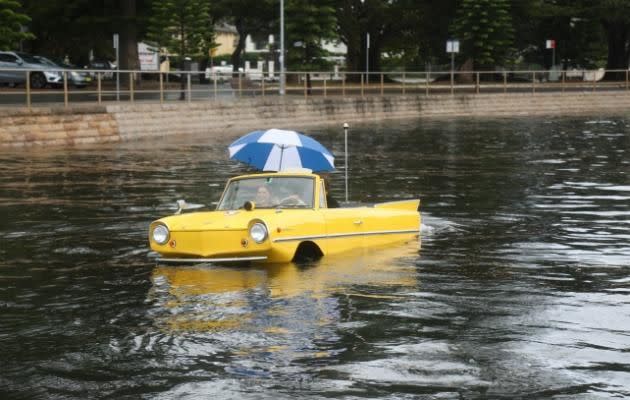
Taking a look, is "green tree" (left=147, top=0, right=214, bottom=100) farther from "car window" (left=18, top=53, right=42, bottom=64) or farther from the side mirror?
the side mirror

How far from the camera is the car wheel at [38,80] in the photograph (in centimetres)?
4607

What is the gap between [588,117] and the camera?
168ft

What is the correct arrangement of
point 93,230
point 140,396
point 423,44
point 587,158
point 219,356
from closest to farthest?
point 140,396, point 219,356, point 93,230, point 587,158, point 423,44

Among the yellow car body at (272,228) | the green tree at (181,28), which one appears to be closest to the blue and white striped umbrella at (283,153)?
the yellow car body at (272,228)

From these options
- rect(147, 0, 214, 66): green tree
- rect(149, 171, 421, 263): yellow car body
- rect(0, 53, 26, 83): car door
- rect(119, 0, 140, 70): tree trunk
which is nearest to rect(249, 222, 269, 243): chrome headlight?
rect(149, 171, 421, 263): yellow car body

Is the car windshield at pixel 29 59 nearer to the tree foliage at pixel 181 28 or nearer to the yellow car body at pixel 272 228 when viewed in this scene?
the tree foliage at pixel 181 28

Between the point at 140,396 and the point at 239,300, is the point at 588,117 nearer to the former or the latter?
the point at 239,300

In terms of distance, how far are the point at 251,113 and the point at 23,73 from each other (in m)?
11.0

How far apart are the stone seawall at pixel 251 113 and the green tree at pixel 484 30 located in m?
9.50

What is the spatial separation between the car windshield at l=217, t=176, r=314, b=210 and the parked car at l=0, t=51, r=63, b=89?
3246cm

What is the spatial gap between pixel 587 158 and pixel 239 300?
21.1 m

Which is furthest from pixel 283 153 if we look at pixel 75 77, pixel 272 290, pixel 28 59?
pixel 28 59

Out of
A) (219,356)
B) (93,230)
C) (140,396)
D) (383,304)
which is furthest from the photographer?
(93,230)

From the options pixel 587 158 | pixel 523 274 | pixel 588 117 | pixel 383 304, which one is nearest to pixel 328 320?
pixel 383 304
